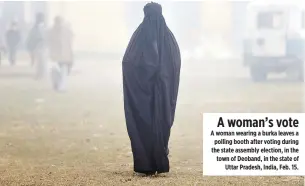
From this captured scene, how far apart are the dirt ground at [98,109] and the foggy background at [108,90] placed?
0.4 inches

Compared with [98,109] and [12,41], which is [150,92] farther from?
[12,41]

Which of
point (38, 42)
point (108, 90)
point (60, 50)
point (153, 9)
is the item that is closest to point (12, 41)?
point (38, 42)

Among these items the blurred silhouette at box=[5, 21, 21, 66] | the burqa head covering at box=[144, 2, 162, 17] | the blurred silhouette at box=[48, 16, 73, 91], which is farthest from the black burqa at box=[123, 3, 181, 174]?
the blurred silhouette at box=[5, 21, 21, 66]

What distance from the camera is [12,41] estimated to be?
25.6 ft

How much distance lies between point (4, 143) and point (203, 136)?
2.01m

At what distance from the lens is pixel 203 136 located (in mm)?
7430

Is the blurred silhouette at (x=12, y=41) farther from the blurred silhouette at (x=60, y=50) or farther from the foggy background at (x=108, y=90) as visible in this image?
the blurred silhouette at (x=60, y=50)

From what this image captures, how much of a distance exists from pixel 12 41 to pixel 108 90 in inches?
42.9

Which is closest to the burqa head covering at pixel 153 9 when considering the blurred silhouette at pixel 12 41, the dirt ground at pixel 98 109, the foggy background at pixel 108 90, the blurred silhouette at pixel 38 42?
the foggy background at pixel 108 90

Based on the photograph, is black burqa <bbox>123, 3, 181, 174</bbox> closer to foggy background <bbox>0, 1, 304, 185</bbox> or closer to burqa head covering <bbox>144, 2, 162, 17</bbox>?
burqa head covering <bbox>144, 2, 162, 17</bbox>

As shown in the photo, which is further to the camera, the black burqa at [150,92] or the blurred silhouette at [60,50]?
the blurred silhouette at [60,50]

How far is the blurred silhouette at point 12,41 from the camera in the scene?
7.78m

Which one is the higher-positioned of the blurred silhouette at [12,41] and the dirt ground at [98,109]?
the blurred silhouette at [12,41]

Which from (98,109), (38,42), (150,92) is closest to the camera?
(150,92)
